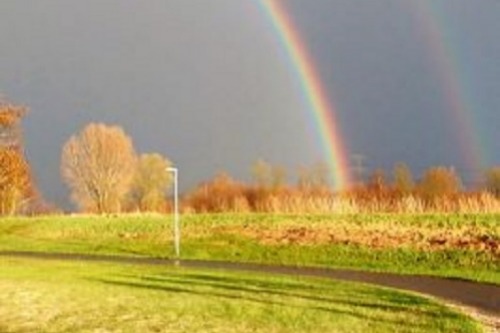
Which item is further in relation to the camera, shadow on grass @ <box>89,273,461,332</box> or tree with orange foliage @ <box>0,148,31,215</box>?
tree with orange foliage @ <box>0,148,31,215</box>

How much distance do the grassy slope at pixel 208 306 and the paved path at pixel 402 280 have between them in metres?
1.14

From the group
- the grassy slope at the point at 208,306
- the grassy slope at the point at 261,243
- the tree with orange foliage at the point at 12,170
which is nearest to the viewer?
the grassy slope at the point at 208,306

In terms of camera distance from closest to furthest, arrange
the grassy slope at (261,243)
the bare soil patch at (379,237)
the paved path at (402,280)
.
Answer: the paved path at (402,280)
the grassy slope at (261,243)
the bare soil patch at (379,237)

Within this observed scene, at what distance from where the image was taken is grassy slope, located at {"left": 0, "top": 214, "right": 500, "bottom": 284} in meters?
30.3

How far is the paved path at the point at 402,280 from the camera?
20.5 meters

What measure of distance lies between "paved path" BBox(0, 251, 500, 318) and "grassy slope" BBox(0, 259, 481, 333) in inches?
45.0

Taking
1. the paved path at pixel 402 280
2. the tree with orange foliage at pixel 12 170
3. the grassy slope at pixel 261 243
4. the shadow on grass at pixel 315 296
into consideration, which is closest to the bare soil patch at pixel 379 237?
the grassy slope at pixel 261 243

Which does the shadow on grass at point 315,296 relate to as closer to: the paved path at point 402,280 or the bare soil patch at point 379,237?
the paved path at point 402,280

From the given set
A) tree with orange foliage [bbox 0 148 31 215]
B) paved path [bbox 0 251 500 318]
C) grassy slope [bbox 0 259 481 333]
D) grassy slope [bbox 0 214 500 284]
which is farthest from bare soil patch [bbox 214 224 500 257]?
tree with orange foliage [bbox 0 148 31 215]

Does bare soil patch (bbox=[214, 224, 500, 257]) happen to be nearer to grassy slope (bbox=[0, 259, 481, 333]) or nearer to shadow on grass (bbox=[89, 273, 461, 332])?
grassy slope (bbox=[0, 259, 481, 333])

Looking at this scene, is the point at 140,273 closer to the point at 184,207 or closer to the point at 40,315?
the point at 40,315

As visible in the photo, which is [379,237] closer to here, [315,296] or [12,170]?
[315,296]

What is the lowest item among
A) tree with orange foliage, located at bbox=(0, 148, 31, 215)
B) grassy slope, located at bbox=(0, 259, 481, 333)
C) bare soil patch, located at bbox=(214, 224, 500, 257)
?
grassy slope, located at bbox=(0, 259, 481, 333)

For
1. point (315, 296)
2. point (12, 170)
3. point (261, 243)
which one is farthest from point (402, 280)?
point (12, 170)
